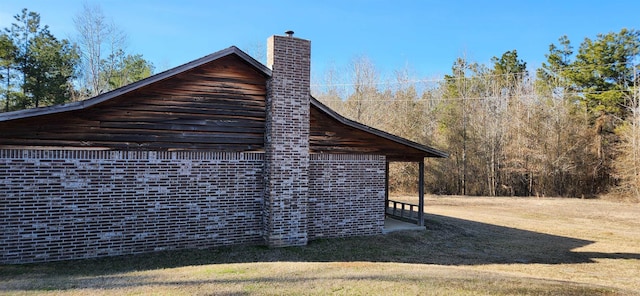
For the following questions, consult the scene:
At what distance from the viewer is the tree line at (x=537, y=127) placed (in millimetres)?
29422

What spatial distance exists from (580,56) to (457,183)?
1340cm

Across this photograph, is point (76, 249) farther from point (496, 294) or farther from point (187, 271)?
point (496, 294)

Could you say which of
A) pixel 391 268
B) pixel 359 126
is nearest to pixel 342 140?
pixel 359 126

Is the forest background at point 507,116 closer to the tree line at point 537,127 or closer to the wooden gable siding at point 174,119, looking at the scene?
the tree line at point 537,127

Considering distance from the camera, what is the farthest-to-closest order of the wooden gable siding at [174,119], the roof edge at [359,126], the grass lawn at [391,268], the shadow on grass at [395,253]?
1. the roof edge at [359,126]
2. the wooden gable siding at [174,119]
3. the shadow on grass at [395,253]
4. the grass lawn at [391,268]

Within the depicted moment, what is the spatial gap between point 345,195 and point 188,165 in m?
3.95

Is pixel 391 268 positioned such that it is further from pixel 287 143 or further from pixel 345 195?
pixel 287 143

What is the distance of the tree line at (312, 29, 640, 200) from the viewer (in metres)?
29.4

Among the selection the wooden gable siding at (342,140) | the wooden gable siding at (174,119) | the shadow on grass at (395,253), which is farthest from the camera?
the wooden gable siding at (342,140)

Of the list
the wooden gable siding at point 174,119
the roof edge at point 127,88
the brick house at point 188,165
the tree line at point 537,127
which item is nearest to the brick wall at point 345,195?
the brick house at point 188,165

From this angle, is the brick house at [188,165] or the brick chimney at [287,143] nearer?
the brick house at [188,165]

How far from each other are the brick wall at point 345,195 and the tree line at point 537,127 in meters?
18.5

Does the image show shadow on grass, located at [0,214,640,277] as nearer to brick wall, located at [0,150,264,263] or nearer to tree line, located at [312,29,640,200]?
brick wall, located at [0,150,264,263]

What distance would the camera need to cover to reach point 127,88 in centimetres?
848
